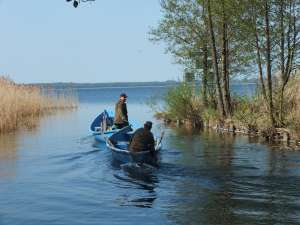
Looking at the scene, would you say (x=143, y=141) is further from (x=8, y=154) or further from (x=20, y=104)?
(x=20, y=104)

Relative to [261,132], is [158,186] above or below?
below

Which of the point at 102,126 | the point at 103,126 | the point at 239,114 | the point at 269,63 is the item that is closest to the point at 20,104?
the point at 102,126

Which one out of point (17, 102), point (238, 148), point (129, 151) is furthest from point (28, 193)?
point (17, 102)

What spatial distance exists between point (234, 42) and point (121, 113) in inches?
378

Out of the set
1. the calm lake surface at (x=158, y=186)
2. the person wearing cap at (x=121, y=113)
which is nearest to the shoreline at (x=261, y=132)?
the calm lake surface at (x=158, y=186)

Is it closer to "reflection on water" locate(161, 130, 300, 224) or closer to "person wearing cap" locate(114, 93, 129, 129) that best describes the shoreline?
"reflection on water" locate(161, 130, 300, 224)

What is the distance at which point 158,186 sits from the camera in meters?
15.1

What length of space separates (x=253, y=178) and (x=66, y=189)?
197 inches

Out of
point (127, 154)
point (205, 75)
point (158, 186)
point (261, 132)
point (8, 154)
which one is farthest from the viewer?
point (205, 75)

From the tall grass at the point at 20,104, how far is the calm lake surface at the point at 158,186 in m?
6.05

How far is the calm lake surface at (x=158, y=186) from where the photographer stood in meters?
12.0

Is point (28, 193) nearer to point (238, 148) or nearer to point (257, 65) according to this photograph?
point (238, 148)

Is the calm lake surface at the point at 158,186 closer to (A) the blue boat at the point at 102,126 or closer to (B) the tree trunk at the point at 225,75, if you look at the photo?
(A) the blue boat at the point at 102,126

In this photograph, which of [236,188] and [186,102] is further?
[186,102]
